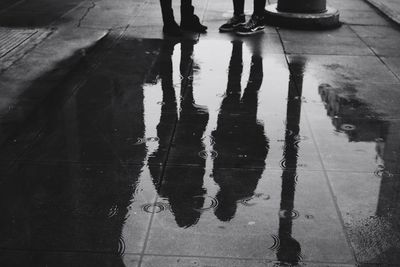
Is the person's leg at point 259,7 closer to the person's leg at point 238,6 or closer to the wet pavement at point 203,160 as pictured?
the person's leg at point 238,6

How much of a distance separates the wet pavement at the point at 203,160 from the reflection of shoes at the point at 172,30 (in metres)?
0.77

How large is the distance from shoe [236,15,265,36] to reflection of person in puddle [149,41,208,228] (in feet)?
5.83

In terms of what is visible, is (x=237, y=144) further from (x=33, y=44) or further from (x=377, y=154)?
(x=33, y=44)

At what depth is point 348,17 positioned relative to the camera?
34.2 ft

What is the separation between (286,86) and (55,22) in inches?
184

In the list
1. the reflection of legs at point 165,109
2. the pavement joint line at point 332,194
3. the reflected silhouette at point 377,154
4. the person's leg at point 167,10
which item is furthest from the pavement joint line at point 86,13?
the pavement joint line at point 332,194

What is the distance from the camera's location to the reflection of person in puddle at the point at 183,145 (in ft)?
12.9

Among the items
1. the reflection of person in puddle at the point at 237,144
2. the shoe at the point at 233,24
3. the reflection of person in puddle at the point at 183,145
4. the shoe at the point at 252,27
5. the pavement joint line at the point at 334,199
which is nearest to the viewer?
the pavement joint line at the point at 334,199

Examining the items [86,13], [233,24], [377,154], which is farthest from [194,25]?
[377,154]

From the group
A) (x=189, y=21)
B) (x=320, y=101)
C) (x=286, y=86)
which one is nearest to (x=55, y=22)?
(x=189, y=21)

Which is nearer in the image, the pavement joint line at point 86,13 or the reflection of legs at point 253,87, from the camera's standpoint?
the reflection of legs at point 253,87

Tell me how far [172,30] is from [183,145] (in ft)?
13.5

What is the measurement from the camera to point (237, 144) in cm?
497

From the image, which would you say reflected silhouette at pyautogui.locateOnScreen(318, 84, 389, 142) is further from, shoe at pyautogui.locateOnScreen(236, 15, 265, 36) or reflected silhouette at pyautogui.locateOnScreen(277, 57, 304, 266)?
shoe at pyautogui.locateOnScreen(236, 15, 265, 36)
